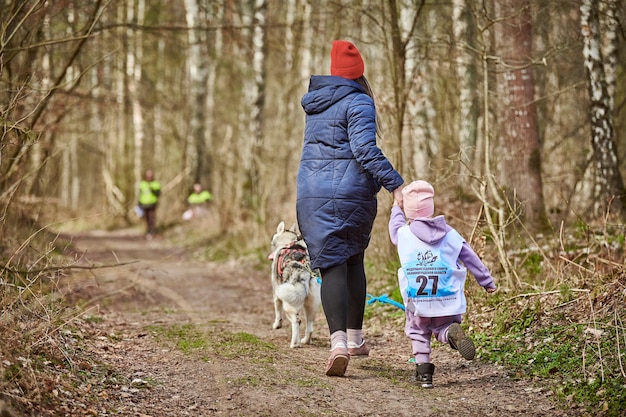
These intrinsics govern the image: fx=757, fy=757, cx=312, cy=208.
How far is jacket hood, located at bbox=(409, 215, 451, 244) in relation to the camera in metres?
5.18

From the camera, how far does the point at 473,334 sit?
6.47 meters

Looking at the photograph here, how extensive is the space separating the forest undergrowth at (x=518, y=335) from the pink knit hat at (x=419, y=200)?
138 centimetres

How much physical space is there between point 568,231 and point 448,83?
560 centimetres

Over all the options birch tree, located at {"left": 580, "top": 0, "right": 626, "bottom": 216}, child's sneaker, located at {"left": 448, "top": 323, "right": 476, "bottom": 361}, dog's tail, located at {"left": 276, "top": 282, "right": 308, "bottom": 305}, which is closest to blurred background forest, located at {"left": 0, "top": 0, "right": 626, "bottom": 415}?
birch tree, located at {"left": 580, "top": 0, "right": 626, "bottom": 216}

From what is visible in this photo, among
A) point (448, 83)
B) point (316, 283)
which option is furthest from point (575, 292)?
point (448, 83)

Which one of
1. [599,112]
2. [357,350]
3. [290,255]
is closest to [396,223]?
[357,350]

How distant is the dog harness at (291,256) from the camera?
6680 millimetres

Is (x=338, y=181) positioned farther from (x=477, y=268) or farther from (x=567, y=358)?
(x=567, y=358)

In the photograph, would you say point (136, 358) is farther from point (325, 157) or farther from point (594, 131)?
point (594, 131)

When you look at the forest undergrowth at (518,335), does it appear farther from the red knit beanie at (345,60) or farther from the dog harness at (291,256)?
the red knit beanie at (345,60)

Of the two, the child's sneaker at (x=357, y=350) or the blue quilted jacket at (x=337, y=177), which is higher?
the blue quilted jacket at (x=337, y=177)

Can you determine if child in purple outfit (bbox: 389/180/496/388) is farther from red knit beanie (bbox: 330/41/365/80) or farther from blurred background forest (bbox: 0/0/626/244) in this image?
blurred background forest (bbox: 0/0/626/244)

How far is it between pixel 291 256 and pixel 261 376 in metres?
1.69

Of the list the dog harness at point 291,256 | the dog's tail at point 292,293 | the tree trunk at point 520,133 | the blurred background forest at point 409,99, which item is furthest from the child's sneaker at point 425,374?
the tree trunk at point 520,133
